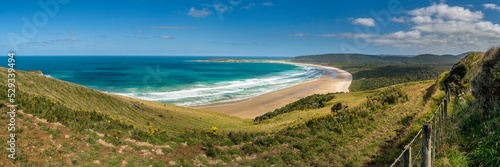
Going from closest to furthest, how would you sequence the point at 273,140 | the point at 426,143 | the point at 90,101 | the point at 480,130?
the point at 426,143, the point at 480,130, the point at 273,140, the point at 90,101

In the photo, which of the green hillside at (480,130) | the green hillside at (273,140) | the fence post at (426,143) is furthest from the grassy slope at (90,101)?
the fence post at (426,143)

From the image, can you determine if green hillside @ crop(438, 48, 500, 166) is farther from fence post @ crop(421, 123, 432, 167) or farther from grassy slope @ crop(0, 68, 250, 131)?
grassy slope @ crop(0, 68, 250, 131)

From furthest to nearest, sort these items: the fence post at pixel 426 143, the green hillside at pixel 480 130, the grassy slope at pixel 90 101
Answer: the grassy slope at pixel 90 101 < the green hillside at pixel 480 130 < the fence post at pixel 426 143

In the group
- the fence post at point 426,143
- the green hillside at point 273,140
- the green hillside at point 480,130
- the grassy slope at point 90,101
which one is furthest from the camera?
the grassy slope at point 90,101

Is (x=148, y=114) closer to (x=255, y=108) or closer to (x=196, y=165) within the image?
(x=196, y=165)

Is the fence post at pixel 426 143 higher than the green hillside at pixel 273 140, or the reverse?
the fence post at pixel 426 143

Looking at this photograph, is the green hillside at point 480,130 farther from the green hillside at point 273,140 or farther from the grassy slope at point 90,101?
the grassy slope at point 90,101

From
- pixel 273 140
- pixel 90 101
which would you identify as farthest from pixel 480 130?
pixel 90 101

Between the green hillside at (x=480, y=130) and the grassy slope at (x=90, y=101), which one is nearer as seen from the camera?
the green hillside at (x=480, y=130)

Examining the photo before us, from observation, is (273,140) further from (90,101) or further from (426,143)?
(90,101)

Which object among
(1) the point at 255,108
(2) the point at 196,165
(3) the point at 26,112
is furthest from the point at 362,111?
(1) the point at 255,108

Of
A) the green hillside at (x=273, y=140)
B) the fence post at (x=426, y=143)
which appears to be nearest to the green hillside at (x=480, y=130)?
the green hillside at (x=273, y=140)
